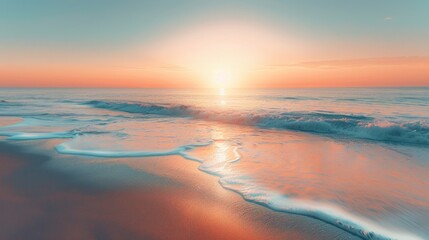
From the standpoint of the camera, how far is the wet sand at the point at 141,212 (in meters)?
3.33

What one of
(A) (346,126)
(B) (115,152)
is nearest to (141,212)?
(B) (115,152)

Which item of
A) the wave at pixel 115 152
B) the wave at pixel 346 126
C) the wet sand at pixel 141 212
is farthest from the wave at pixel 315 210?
the wave at pixel 346 126

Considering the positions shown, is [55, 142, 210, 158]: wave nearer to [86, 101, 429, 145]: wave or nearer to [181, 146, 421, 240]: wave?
[181, 146, 421, 240]: wave

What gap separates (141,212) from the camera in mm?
3883

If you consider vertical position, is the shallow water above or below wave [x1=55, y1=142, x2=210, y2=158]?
below

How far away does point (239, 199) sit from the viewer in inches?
173

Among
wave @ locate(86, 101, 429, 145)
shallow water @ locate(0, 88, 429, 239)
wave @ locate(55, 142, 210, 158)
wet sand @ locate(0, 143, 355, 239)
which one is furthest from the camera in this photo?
wave @ locate(86, 101, 429, 145)

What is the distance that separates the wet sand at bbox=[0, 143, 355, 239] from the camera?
3.33m

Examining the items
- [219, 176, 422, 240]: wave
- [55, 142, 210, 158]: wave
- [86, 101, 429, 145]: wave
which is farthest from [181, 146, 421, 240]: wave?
[86, 101, 429, 145]: wave

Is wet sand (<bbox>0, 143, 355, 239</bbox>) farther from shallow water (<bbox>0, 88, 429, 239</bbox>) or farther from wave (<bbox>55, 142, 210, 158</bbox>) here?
wave (<bbox>55, 142, 210, 158</bbox>)

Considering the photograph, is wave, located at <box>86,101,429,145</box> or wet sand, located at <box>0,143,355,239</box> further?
wave, located at <box>86,101,429,145</box>

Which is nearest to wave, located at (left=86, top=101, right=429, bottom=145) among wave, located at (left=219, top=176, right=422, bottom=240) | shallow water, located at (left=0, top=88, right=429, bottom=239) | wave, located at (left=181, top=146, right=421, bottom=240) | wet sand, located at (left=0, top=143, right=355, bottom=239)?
shallow water, located at (left=0, top=88, right=429, bottom=239)

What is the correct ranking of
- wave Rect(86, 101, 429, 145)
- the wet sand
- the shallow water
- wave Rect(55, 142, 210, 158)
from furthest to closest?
wave Rect(86, 101, 429, 145), wave Rect(55, 142, 210, 158), the shallow water, the wet sand

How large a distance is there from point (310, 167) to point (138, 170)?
4132 mm
